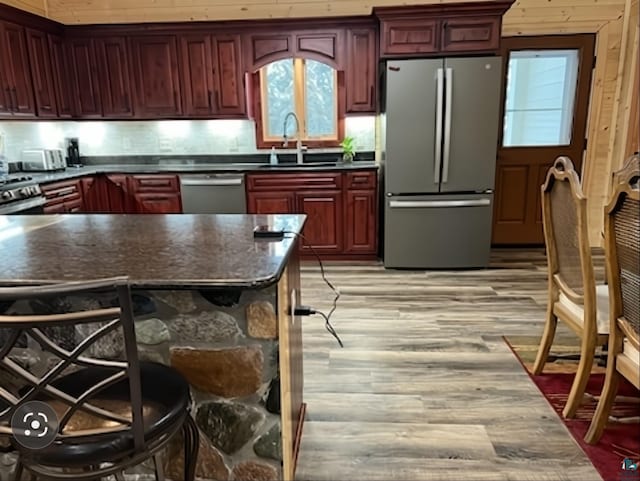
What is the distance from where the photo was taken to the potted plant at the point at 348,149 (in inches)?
185

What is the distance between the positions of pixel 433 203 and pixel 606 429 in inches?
93.9

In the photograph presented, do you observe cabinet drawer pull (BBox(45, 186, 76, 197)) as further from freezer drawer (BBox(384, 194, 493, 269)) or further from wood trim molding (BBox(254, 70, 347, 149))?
freezer drawer (BBox(384, 194, 493, 269))

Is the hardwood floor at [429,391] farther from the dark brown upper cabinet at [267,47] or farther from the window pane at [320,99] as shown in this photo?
the dark brown upper cabinet at [267,47]

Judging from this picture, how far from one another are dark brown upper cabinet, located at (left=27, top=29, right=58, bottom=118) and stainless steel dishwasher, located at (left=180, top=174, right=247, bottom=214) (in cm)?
139

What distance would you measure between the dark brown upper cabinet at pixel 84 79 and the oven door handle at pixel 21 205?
55.3 inches

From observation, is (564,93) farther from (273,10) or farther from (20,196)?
(20,196)

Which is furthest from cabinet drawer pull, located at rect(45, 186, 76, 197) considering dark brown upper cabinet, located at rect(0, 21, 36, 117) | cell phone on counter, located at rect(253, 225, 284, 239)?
cell phone on counter, located at rect(253, 225, 284, 239)

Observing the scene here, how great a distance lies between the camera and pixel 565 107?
4.77m

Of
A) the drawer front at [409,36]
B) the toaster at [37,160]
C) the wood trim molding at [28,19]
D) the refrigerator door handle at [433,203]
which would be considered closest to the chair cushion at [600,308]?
the refrigerator door handle at [433,203]

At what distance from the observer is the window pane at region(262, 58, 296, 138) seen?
486cm

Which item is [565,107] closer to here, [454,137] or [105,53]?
[454,137]

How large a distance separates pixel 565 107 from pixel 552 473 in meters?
4.02

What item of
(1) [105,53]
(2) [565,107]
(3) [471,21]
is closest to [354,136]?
(3) [471,21]

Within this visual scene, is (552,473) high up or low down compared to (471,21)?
down
